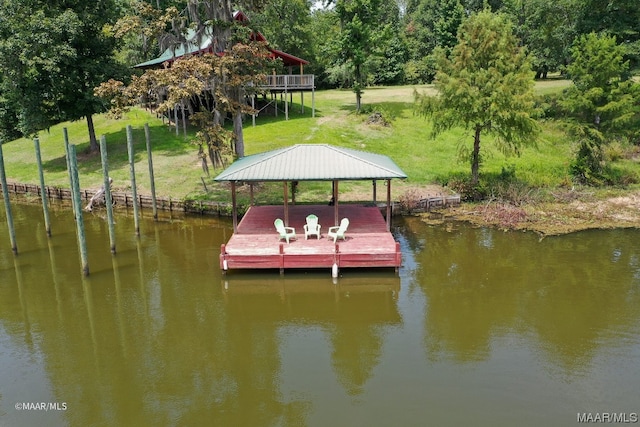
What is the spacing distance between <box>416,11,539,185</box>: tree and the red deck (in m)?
8.36

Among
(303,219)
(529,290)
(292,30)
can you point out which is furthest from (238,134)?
(292,30)

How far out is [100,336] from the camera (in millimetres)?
13500

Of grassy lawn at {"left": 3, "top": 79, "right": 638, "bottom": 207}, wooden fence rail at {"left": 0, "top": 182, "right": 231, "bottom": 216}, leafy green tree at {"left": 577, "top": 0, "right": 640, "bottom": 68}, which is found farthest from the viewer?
leafy green tree at {"left": 577, "top": 0, "right": 640, "bottom": 68}

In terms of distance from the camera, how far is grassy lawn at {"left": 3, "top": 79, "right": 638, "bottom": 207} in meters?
27.7

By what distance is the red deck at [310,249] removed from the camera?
1689cm

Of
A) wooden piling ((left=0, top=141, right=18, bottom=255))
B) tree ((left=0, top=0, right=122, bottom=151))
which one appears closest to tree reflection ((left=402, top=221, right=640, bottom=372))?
wooden piling ((left=0, top=141, right=18, bottom=255))

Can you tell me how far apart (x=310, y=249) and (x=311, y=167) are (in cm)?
313

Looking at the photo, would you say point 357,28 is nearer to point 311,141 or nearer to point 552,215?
point 311,141

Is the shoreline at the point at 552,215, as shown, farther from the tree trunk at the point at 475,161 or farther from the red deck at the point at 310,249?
the red deck at the point at 310,249

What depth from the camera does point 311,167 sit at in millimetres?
18516

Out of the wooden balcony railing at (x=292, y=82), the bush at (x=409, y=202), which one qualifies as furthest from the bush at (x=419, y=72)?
the bush at (x=409, y=202)

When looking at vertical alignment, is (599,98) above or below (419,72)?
below

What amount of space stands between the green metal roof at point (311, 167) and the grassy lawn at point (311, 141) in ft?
20.5

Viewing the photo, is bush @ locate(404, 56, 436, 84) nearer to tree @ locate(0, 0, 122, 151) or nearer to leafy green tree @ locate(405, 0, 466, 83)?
leafy green tree @ locate(405, 0, 466, 83)
